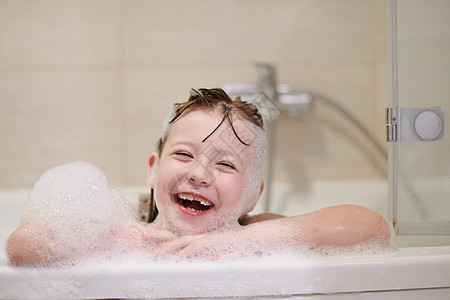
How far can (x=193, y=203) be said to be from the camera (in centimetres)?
82

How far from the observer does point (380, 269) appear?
639mm

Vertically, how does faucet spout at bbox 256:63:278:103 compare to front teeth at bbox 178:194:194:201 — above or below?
above

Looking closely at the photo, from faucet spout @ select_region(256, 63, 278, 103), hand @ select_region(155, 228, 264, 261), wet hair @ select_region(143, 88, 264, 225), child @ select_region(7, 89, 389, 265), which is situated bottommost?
hand @ select_region(155, 228, 264, 261)

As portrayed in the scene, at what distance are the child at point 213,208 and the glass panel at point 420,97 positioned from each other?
0.24ft

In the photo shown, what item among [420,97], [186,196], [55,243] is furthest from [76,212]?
[420,97]

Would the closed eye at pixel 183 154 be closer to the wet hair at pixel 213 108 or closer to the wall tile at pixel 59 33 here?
the wet hair at pixel 213 108

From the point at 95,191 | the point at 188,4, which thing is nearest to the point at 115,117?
the point at 188,4

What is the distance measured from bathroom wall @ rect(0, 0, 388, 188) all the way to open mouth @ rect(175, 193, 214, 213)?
0.66 meters

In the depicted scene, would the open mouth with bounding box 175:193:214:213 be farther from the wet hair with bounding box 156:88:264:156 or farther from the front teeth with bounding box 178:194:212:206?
the wet hair with bounding box 156:88:264:156

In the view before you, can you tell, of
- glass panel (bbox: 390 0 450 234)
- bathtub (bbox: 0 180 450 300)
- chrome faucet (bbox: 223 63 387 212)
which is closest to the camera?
bathtub (bbox: 0 180 450 300)

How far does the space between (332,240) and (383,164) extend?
865 millimetres

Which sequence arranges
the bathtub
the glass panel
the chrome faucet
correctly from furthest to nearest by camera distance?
the chrome faucet
the glass panel
the bathtub

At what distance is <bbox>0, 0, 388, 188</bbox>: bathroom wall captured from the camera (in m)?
1.44

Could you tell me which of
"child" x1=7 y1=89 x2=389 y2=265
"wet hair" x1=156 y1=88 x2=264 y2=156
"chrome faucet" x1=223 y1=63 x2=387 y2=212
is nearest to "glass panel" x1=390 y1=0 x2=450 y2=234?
"child" x1=7 y1=89 x2=389 y2=265
